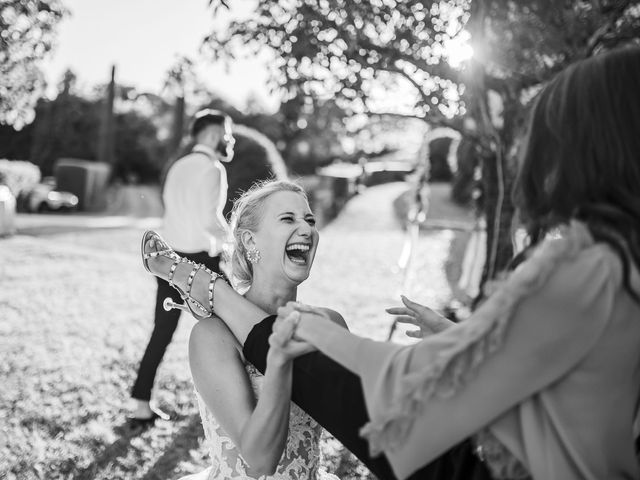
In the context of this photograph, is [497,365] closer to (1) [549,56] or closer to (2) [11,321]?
(1) [549,56]

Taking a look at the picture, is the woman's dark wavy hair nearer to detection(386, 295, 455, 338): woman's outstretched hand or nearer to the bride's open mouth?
detection(386, 295, 455, 338): woman's outstretched hand

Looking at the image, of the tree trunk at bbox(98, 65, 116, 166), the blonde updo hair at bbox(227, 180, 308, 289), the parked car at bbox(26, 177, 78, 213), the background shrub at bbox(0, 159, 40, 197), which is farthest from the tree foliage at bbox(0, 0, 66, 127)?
the tree trunk at bbox(98, 65, 116, 166)

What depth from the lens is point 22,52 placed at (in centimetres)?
748

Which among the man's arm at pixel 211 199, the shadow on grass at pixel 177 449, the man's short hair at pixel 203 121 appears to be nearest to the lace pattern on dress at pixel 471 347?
the shadow on grass at pixel 177 449

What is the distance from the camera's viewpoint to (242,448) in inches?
76.5

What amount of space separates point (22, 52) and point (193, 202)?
4444 mm

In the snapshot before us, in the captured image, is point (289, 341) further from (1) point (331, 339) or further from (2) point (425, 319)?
(2) point (425, 319)

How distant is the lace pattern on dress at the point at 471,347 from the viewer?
53.3 inches

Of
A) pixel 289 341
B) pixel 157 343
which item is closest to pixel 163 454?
pixel 157 343

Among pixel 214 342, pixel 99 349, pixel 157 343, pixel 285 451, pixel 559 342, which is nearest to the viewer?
pixel 559 342

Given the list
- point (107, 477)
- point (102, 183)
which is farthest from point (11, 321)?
point (102, 183)

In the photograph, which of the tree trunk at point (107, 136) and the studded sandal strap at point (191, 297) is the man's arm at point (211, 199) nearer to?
the studded sandal strap at point (191, 297)

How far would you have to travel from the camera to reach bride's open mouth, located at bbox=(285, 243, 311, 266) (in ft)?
8.07

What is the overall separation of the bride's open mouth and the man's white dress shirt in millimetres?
1931
